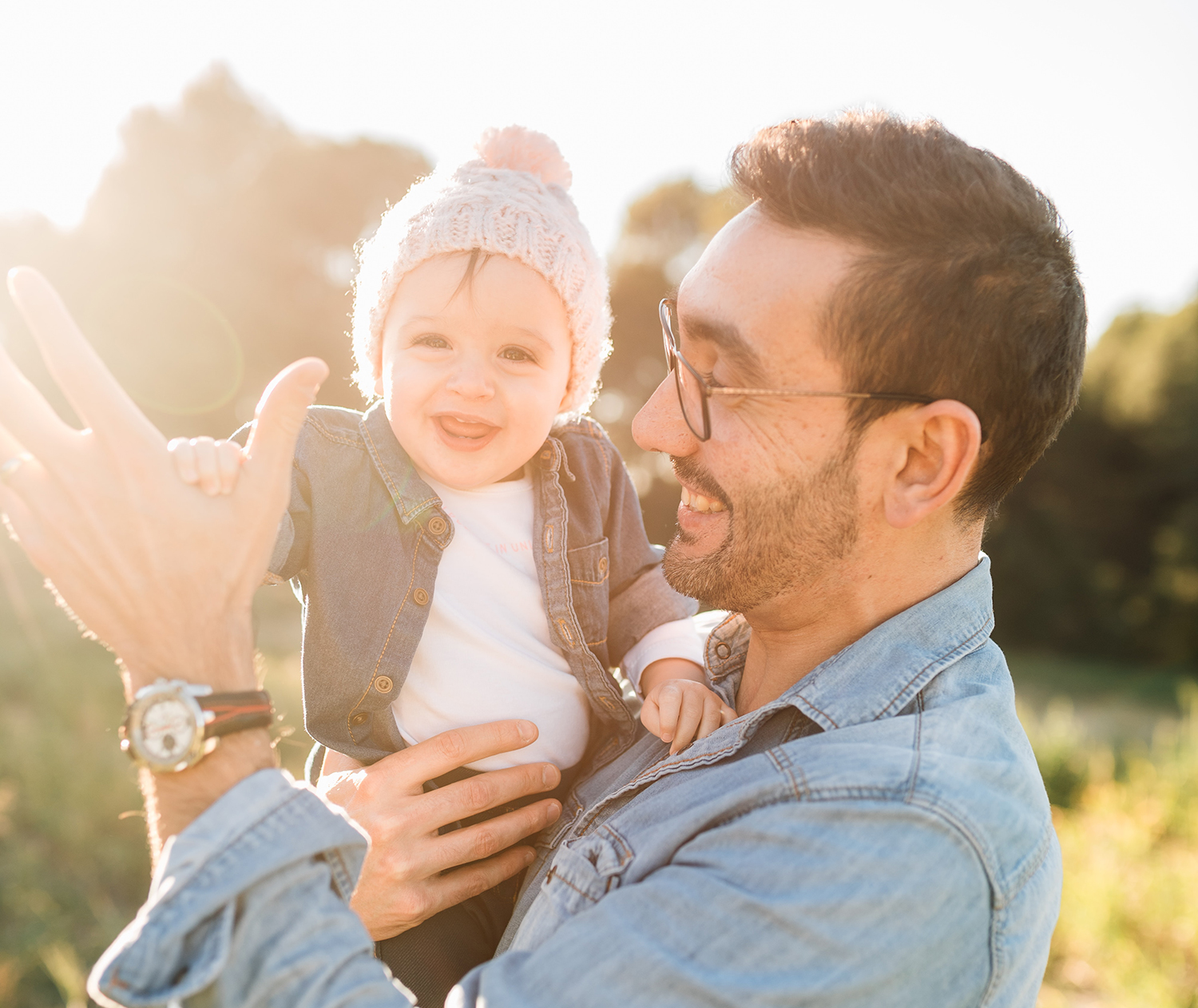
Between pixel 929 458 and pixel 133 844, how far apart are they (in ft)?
18.1

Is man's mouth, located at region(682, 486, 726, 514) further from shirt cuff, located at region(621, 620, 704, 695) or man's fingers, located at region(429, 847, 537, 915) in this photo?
man's fingers, located at region(429, 847, 537, 915)

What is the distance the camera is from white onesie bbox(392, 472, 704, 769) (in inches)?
82.2

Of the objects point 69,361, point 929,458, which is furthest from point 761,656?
point 69,361

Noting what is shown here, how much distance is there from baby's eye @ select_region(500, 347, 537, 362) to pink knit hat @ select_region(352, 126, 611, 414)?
17 centimetres

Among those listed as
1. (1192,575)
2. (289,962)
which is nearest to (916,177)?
(289,962)

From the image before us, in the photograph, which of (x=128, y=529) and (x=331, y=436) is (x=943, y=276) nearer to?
(x=331, y=436)

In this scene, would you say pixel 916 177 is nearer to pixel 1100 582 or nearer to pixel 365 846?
pixel 365 846

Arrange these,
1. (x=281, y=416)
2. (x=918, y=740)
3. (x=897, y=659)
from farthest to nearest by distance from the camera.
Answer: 1. (x=897, y=659)
2. (x=918, y=740)
3. (x=281, y=416)

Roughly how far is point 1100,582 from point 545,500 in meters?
26.8

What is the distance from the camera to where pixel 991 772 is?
147 centimetres

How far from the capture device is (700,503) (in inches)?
82.4

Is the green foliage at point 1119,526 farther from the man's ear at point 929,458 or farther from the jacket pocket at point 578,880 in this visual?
the jacket pocket at point 578,880

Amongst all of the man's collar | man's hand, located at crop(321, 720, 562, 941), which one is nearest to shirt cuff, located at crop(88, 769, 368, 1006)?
man's hand, located at crop(321, 720, 562, 941)

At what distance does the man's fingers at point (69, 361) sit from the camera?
1230mm
